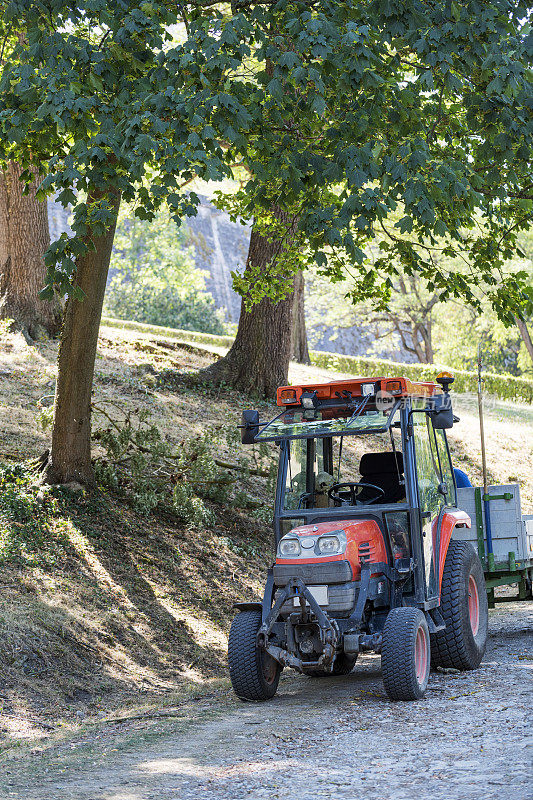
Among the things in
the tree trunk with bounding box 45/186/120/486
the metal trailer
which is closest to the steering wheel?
the metal trailer

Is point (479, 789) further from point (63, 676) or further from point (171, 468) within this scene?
point (171, 468)

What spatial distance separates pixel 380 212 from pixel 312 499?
8.45ft

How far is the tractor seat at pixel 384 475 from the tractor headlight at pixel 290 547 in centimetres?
102

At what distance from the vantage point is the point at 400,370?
3369cm

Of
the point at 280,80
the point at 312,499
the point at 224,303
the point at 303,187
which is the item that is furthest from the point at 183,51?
the point at 224,303

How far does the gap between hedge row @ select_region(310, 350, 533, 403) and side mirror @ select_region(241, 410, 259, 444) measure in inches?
959

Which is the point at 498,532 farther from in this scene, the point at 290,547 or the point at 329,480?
the point at 290,547

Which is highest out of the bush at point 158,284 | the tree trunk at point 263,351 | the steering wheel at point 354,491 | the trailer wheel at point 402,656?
the bush at point 158,284

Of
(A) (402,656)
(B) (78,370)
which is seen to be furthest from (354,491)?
(B) (78,370)

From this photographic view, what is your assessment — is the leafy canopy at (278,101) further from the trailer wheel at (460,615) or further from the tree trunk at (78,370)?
the trailer wheel at (460,615)

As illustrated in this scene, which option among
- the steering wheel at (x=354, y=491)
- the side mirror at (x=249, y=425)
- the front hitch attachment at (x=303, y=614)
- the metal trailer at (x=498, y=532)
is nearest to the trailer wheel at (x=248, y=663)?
the front hitch attachment at (x=303, y=614)

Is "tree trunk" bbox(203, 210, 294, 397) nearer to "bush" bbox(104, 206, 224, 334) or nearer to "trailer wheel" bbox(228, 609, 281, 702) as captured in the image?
"trailer wheel" bbox(228, 609, 281, 702)

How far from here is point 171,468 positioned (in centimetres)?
1310

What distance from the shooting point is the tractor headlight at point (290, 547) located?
288 inches
